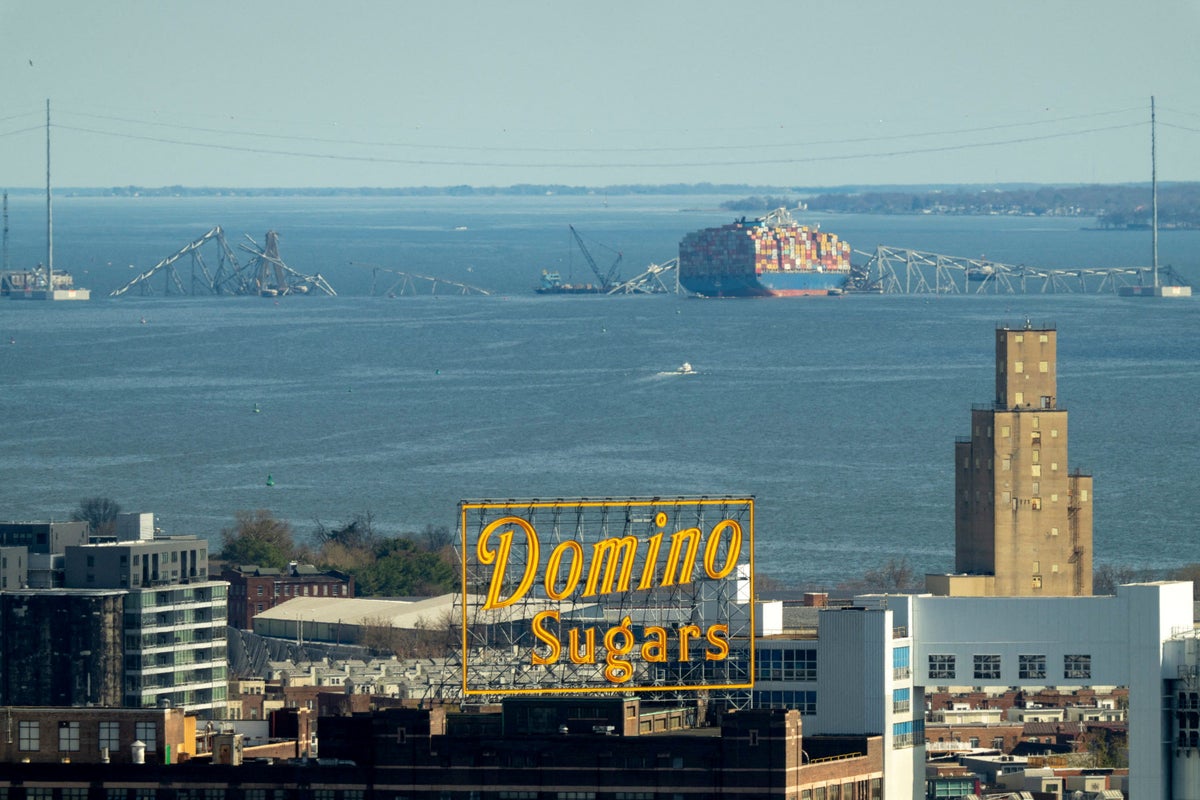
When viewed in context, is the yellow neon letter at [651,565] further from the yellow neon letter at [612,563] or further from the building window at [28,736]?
the building window at [28,736]

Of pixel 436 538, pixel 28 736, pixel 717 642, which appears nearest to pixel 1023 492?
pixel 717 642

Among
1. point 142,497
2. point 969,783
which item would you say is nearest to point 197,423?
point 142,497

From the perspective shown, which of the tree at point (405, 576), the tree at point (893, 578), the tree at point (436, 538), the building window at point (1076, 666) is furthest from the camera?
the tree at point (436, 538)

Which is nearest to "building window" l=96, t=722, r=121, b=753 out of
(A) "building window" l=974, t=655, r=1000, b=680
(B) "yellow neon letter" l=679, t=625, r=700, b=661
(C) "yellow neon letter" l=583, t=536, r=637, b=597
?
(C) "yellow neon letter" l=583, t=536, r=637, b=597

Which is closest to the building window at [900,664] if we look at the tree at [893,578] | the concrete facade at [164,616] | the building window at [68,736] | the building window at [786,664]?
the building window at [786,664]

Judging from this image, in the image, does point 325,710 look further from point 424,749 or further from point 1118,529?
point 1118,529
